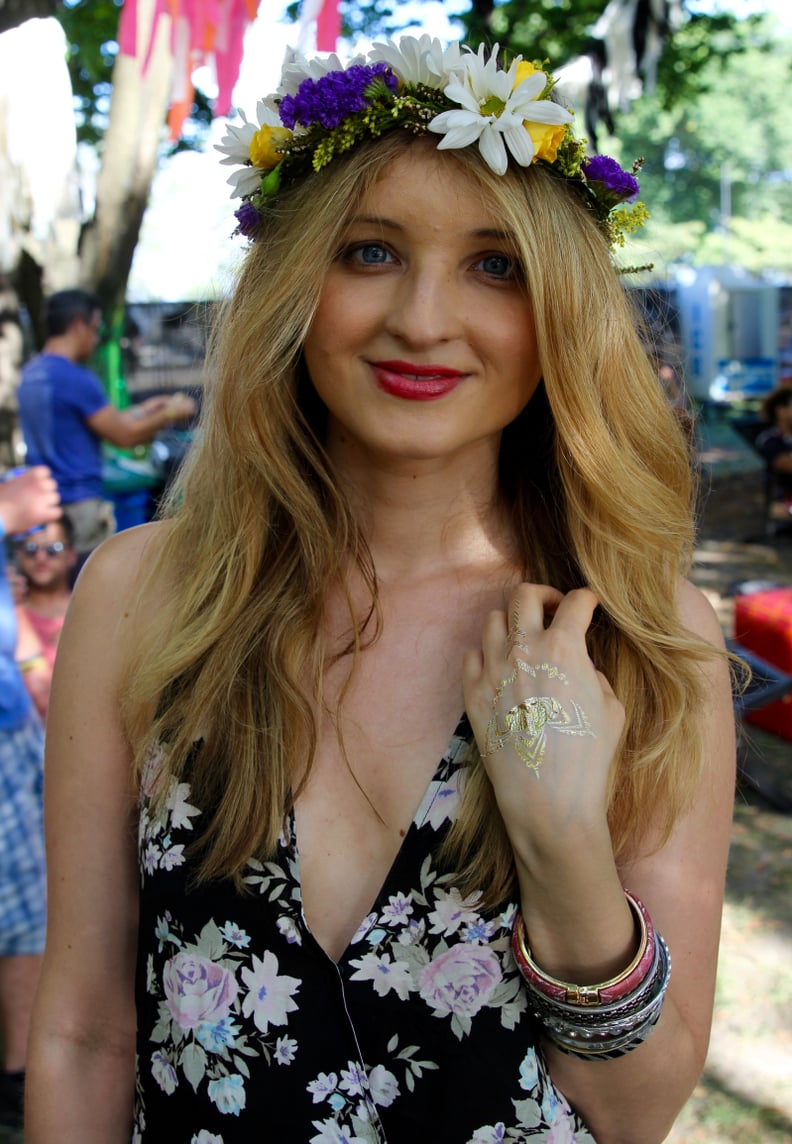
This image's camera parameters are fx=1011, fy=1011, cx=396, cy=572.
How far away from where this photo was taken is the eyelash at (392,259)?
1362 mm

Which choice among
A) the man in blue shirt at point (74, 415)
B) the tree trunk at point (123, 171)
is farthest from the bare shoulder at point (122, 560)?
the tree trunk at point (123, 171)

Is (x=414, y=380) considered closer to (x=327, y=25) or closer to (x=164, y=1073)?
(x=164, y=1073)

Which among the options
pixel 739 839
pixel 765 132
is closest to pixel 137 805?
pixel 739 839

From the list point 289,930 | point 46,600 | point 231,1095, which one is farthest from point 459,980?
point 46,600

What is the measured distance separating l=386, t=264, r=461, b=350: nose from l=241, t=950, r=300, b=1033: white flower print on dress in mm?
796

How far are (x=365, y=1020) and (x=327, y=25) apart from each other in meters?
4.29

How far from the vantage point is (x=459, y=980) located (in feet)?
4.01

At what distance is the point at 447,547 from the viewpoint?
1.55m

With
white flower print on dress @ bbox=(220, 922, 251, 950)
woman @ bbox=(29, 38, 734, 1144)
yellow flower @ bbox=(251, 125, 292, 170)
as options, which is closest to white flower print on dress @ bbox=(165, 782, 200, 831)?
woman @ bbox=(29, 38, 734, 1144)

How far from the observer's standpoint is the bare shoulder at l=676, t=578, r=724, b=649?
1.43 meters

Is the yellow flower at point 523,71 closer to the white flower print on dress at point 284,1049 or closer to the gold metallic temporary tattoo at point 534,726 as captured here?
the gold metallic temporary tattoo at point 534,726

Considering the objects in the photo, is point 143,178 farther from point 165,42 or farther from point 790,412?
point 790,412

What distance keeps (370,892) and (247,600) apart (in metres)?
0.46

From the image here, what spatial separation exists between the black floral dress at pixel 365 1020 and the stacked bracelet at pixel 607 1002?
6 cm
